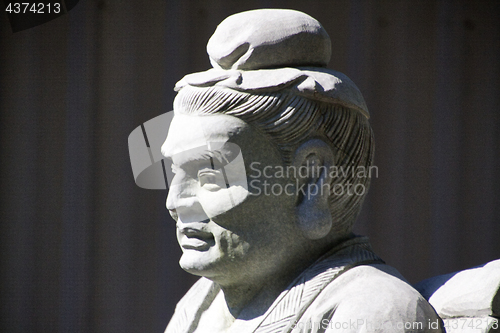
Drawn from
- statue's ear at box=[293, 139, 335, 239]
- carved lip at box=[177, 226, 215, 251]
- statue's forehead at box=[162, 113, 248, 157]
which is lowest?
carved lip at box=[177, 226, 215, 251]

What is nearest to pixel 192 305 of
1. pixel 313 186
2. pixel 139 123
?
pixel 313 186

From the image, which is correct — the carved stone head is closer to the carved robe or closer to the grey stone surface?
the carved robe

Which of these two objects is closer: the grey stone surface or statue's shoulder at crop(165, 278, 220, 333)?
the grey stone surface

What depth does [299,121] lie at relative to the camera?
1780 mm

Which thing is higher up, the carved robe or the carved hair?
the carved hair

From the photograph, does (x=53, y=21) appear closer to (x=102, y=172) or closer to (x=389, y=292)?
(x=102, y=172)

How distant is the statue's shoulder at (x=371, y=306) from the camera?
1.62m

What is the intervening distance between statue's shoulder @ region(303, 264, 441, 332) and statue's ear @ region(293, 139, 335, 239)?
15 centimetres

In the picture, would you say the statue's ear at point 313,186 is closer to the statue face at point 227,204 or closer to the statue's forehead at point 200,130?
the statue face at point 227,204

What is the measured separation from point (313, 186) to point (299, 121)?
0.19 meters

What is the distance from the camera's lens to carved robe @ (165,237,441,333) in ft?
5.34

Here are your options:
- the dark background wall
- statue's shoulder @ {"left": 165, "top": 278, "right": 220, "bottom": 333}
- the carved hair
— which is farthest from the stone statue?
the dark background wall

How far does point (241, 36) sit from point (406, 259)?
1.99m

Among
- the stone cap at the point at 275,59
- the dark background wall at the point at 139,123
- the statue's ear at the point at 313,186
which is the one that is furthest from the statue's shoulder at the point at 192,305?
the dark background wall at the point at 139,123
